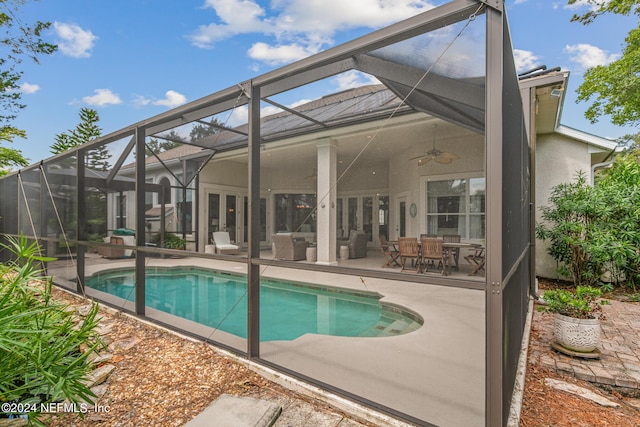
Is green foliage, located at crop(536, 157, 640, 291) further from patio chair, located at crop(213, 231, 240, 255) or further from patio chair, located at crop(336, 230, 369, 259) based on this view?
patio chair, located at crop(213, 231, 240, 255)

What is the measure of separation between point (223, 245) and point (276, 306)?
5893 millimetres

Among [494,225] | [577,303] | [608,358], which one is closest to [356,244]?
[577,303]

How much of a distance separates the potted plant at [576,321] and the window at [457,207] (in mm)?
4681

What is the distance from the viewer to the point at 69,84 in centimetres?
1519

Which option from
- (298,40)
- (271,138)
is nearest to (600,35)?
(298,40)

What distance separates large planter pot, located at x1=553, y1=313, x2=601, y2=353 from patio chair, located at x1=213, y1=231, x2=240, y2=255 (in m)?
8.81

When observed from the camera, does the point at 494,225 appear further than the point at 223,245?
No

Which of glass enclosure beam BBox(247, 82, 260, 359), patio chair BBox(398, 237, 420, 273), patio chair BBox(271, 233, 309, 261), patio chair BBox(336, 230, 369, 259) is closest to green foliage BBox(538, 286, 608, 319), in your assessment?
glass enclosure beam BBox(247, 82, 260, 359)

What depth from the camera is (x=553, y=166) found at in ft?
21.5

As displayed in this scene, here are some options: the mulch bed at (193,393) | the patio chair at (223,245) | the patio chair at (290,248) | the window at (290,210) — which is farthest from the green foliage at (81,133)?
the mulch bed at (193,393)

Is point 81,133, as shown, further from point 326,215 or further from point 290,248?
point 326,215

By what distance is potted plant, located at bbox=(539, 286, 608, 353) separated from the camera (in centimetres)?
274

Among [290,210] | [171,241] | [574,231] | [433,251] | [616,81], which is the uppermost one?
[616,81]

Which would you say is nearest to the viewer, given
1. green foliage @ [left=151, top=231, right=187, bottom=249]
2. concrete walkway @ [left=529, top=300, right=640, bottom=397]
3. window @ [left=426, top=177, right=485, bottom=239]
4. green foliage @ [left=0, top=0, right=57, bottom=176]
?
concrete walkway @ [left=529, top=300, right=640, bottom=397]
